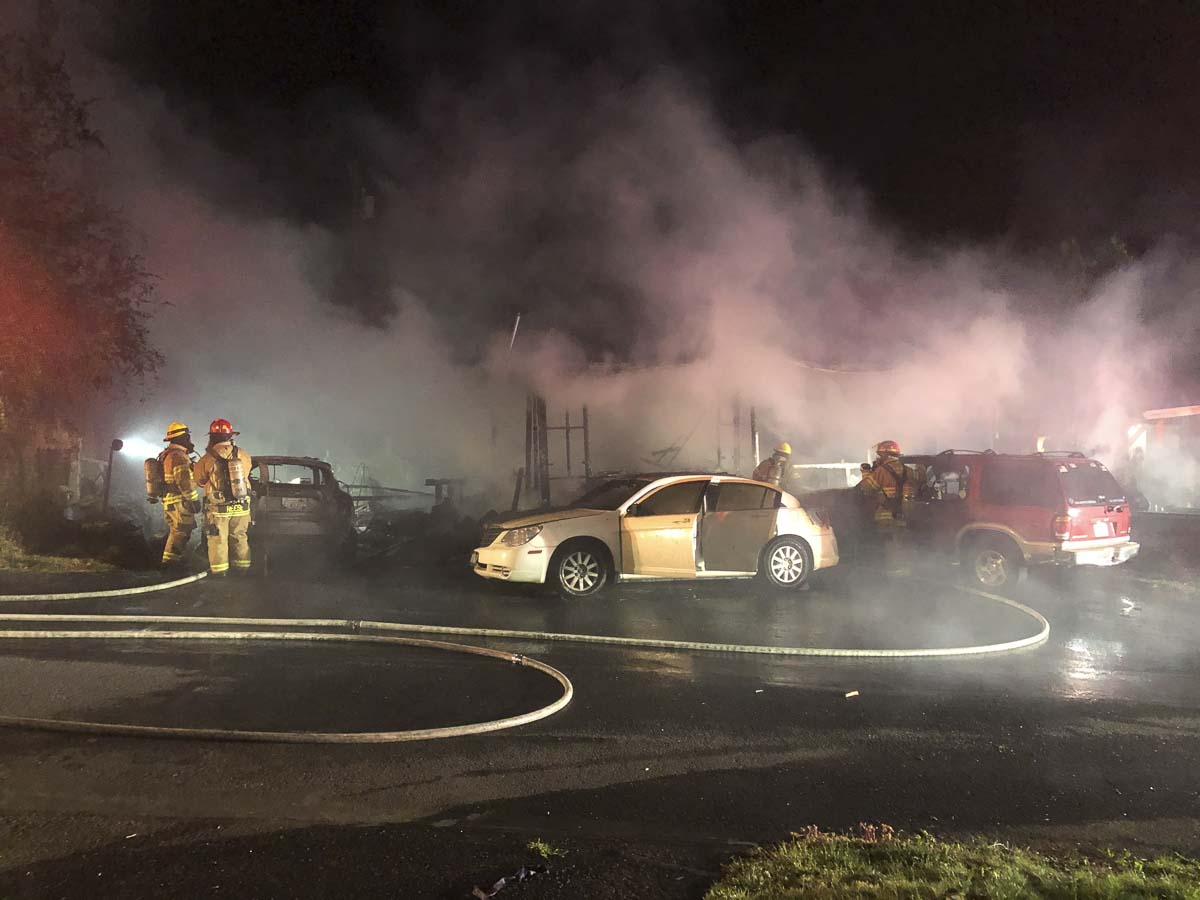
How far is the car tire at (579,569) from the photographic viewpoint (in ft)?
23.1

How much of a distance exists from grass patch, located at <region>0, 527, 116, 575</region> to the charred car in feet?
5.27

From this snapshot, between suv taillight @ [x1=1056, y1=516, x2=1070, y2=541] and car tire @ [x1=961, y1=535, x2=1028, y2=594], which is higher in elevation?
suv taillight @ [x1=1056, y1=516, x2=1070, y2=541]

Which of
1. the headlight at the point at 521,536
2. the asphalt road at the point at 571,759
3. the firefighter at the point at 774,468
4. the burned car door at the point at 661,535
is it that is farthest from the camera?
the firefighter at the point at 774,468

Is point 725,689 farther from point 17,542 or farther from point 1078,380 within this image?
point 1078,380

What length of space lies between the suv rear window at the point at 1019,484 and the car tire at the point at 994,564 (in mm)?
455

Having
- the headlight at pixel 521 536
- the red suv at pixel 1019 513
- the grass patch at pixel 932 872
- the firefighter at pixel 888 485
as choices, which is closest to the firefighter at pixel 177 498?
the headlight at pixel 521 536

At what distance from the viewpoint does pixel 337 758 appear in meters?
3.43

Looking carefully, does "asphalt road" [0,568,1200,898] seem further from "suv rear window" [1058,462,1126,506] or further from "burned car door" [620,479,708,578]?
"suv rear window" [1058,462,1126,506]

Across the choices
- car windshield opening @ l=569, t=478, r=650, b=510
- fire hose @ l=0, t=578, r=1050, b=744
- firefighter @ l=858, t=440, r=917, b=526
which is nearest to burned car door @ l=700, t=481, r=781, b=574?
car windshield opening @ l=569, t=478, r=650, b=510

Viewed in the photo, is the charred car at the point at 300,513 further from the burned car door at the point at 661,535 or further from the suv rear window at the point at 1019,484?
the suv rear window at the point at 1019,484

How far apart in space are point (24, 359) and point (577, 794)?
31.5 feet

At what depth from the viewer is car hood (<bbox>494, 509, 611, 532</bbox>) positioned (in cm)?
714

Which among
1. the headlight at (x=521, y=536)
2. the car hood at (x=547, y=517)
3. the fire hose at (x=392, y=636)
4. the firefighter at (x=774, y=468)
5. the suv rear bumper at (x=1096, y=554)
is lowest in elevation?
the fire hose at (x=392, y=636)

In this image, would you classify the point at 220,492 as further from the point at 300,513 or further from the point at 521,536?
the point at 521,536
